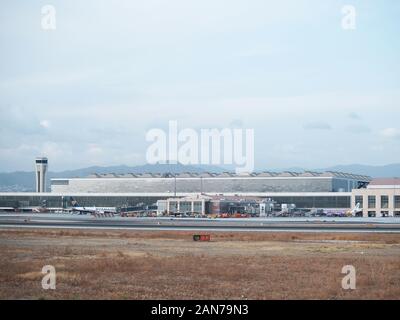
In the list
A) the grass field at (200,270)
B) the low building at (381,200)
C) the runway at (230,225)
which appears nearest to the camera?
the grass field at (200,270)

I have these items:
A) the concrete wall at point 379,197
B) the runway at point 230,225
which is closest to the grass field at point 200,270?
the runway at point 230,225

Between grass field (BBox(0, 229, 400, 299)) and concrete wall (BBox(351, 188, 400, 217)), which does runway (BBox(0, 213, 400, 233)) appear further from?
concrete wall (BBox(351, 188, 400, 217))

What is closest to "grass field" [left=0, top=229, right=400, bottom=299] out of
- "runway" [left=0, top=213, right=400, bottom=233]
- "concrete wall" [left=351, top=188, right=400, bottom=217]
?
"runway" [left=0, top=213, right=400, bottom=233]

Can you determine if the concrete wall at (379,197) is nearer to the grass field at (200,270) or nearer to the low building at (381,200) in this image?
the low building at (381,200)

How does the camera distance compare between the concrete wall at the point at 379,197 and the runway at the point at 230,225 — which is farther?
the concrete wall at the point at 379,197

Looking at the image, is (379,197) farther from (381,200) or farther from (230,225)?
(230,225)

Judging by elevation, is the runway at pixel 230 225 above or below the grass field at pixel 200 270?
below

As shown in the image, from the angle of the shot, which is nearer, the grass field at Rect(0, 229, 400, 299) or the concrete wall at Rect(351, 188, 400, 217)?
the grass field at Rect(0, 229, 400, 299)

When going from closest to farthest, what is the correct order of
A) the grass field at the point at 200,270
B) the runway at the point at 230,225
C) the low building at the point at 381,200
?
the grass field at the point at 200,270 → the runway at the point at 230,225 → the low building at the point at 381,200
